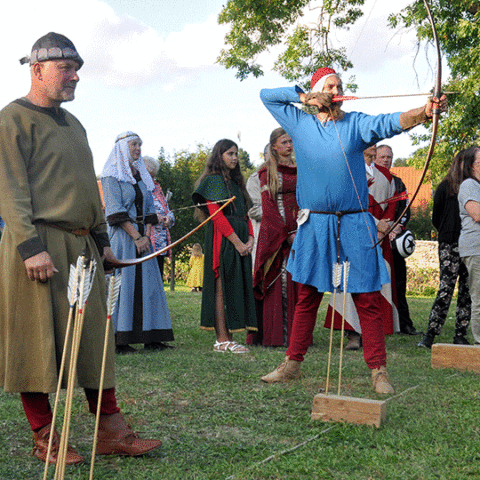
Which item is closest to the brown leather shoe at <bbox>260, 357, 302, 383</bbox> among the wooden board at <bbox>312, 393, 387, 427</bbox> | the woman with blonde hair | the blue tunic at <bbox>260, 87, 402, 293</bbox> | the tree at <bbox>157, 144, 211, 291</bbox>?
the blue tunic at <bbox>260, 87, 402, 293</bbox>

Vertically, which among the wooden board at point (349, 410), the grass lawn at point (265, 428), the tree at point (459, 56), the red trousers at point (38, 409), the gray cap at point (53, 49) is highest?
the tree at point (459, 56)

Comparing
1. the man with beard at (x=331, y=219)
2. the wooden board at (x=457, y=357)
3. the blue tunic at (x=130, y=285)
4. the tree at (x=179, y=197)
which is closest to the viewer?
the man with beard at (x=331, y=219)

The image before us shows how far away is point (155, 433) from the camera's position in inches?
135

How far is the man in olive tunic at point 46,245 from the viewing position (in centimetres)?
288

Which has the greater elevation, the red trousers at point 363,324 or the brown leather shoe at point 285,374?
the red trousers at point 363,324

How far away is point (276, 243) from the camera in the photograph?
6.38 m

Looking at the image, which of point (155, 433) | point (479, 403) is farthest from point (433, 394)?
point (155, 433)

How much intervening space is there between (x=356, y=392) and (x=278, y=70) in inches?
465

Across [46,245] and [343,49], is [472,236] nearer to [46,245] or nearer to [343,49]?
[46,245]

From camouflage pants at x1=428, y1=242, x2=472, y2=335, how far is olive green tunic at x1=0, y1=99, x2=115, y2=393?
4.23m

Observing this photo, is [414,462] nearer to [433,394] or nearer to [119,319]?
[433,394]

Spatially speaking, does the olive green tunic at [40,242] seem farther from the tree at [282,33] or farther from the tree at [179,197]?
the tree at [179,197]

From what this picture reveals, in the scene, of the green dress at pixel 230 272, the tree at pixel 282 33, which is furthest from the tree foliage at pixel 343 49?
the green dress at pixel 230 272

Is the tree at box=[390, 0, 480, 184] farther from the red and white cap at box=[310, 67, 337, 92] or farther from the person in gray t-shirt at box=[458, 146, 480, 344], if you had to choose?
the red and white cap at box=[310, 67, 337, 92]
